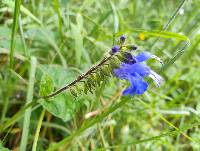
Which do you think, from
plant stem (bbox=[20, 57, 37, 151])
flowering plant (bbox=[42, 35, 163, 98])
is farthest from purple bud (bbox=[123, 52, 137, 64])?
plant stem (bbox=[20, 57, 37, 151])

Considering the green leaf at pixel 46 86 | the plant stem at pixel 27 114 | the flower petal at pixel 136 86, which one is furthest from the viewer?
the plant stem at pixel 27 114

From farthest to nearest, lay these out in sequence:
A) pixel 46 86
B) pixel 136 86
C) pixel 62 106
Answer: pixel 62 106, pixel 46 86, pixel 136 86

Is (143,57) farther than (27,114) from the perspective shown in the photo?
No

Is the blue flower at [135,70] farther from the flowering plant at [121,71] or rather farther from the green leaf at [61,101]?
the green leaf at [61,101]

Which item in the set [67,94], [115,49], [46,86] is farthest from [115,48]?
[67,94]

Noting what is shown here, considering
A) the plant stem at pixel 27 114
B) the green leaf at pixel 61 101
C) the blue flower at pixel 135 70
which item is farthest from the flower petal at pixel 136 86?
the plant stem at pixel 27 114

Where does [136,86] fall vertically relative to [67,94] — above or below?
below

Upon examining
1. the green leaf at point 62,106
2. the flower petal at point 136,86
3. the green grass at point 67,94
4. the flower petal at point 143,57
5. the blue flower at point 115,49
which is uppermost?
the green grass at point 67,94

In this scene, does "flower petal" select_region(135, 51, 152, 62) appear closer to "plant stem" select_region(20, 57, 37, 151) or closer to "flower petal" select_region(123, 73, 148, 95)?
"flower petal" select_region(123, 73, 148, 95)

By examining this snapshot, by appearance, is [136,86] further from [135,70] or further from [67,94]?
[67,94]

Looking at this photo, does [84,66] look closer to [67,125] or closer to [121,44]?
[67,125]

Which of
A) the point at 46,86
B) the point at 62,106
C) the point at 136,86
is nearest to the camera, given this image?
the point at 136,86

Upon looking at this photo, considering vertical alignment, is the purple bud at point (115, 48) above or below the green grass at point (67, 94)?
below
